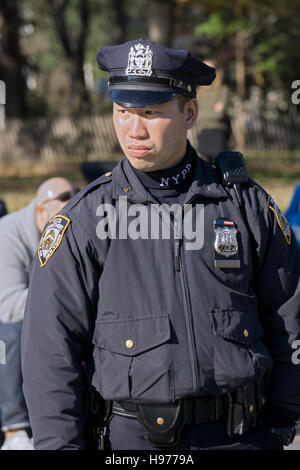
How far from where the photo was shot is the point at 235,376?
6.88 feet

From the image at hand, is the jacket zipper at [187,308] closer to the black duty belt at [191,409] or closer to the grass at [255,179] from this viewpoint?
the black duty belt at [191,409]

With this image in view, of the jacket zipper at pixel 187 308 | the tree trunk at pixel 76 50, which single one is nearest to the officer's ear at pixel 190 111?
the jacket zipper at pixel 187 308

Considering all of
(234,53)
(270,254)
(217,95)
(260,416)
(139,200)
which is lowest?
(260,416)

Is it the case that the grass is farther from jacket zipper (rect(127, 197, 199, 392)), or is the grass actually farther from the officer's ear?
jacket zipper (rect(127, 197, 199, 392))

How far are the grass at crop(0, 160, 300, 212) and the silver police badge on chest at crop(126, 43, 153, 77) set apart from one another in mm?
8912

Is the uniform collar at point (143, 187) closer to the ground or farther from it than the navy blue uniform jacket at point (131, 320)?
farther from it

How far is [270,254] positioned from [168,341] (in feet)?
1.51

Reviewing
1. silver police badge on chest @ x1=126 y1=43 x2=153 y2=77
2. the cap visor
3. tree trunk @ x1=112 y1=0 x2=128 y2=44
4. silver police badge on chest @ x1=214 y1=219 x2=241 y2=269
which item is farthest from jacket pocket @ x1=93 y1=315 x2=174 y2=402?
tree trunk @ x1=112 y1=0 x2=128 y2=44

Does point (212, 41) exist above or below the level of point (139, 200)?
above

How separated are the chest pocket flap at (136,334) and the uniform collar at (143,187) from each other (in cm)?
37

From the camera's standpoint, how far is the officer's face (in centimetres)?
215

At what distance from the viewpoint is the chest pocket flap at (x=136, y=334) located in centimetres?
207

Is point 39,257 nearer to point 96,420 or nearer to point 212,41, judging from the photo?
point 96,420

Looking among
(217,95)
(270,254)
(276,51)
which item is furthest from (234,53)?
(270,254)
